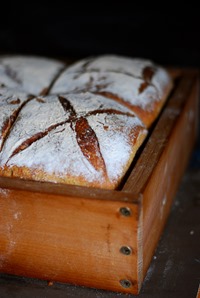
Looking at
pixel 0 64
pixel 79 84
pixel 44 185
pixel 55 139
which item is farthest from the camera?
pixel 0 64

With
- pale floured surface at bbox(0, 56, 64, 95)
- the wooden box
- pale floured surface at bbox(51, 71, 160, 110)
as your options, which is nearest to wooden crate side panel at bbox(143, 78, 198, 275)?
the wooden box

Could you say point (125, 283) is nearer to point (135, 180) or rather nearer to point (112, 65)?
point (135, 180)

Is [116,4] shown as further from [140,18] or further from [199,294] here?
[199,294]

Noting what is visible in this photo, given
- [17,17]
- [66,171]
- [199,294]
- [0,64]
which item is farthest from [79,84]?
[17,17]

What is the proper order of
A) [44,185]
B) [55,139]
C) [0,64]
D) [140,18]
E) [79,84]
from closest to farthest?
[44,185] → [55,139] → [79,84] → [0,64] → [140,18]

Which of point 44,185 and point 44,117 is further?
point 44,117

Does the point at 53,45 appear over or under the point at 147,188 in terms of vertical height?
under

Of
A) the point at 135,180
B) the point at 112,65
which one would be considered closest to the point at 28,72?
the point at 112,65
